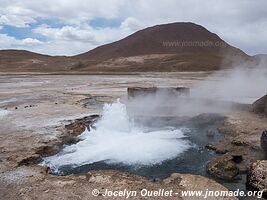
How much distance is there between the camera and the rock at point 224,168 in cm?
676

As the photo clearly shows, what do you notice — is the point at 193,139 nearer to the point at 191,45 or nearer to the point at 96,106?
the point at 96,106

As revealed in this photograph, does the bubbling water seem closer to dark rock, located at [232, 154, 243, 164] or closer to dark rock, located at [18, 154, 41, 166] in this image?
dark rock, located at [18, 154, 41, 166]

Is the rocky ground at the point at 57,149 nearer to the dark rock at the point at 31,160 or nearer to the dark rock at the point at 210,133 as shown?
the dark rock at the point at 31,160

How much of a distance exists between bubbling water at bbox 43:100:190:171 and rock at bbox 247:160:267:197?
219cm

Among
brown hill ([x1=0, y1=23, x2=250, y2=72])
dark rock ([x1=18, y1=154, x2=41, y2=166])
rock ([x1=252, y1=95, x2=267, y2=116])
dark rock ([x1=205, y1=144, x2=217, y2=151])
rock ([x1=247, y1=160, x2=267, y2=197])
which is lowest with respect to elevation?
dark rock ([x1=18, y1=154, x2=41, y2=166])

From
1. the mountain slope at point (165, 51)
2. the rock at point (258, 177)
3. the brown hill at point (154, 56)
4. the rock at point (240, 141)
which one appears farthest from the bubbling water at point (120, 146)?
the mountain slope at point (165, 51)

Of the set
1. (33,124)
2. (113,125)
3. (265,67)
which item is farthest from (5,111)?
(265,67)

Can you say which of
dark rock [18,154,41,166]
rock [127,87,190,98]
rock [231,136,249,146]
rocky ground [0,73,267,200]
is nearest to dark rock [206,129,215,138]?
rocky ground [0,73,267,200]

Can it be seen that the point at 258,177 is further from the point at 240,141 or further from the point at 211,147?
the point at 240,141

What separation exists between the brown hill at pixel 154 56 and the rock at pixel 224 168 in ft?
158

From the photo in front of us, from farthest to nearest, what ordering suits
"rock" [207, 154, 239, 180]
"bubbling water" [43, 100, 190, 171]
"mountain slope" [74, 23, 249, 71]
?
"mountain slope" [74, 23, 249, 71] → "bubbling water" [43, 100, 190, 171] → "rock" [207, 154, 239, 180]

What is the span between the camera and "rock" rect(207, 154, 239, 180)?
6.76m

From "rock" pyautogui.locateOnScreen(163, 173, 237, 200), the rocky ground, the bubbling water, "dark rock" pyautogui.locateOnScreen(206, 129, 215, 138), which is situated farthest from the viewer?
"dark rock" pyautogui.locateOnScreen(206, 129, 215, 138)

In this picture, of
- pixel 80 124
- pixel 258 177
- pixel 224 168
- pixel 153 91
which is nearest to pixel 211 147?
pixel 224 168
